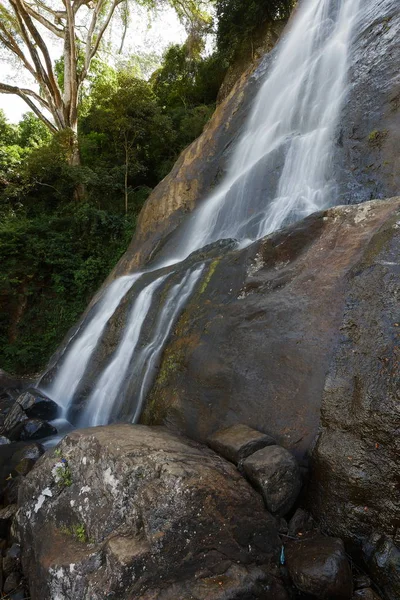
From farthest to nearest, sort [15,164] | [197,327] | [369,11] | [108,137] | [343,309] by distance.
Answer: [108,137]
[15,164]
[369,11]
[197,327]
[343,309]

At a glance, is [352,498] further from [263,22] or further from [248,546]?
[263,22]

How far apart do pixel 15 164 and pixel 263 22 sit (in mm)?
10941

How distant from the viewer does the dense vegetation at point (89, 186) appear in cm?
1127

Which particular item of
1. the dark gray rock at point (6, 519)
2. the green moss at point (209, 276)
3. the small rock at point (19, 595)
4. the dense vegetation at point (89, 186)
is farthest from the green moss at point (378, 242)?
the dense vegetation at point (89, 186)

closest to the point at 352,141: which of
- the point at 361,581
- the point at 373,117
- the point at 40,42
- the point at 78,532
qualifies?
the point at 373,117

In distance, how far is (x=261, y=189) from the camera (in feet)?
25.3

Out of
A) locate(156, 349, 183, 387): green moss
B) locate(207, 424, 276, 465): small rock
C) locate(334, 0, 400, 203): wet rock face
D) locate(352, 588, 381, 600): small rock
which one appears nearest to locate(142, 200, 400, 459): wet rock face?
locate(156, 349, 183, 387): green moss

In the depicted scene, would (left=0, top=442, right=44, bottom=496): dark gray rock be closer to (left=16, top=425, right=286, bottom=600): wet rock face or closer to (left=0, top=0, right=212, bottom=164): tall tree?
(left=16, top=425, right=286, bottom=600): wet rock face

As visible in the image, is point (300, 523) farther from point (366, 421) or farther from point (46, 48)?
point (46, 48)

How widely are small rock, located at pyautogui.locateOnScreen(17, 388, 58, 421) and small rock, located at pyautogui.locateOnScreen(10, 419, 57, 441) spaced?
0.36 meters

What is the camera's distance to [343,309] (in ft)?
Answer: 11.2

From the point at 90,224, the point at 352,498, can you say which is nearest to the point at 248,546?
the point at 352,498

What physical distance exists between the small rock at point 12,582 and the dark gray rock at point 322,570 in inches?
89.6

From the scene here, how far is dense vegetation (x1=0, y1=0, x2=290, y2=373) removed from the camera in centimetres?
1127
